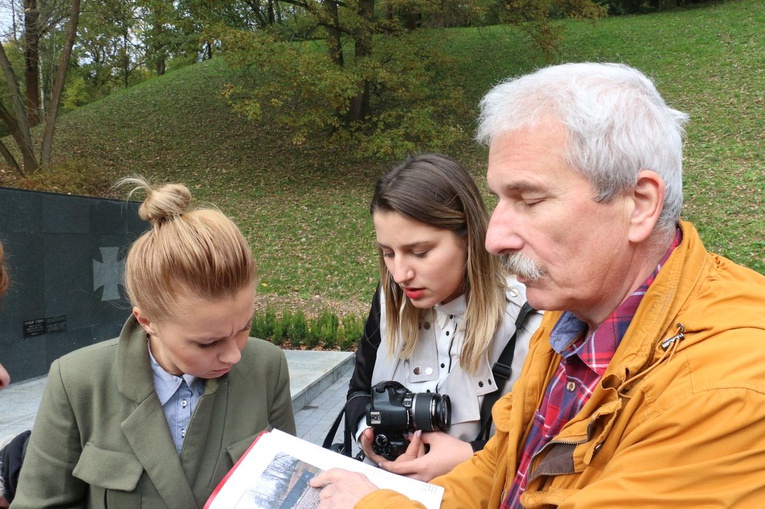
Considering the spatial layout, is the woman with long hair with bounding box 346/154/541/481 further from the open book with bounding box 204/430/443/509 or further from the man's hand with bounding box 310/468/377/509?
the man's hand with bounding box 310/468/377/509

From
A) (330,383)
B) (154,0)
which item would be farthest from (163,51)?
(330,383)

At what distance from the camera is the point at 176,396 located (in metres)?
1.90

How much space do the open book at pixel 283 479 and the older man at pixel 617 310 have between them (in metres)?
0.08

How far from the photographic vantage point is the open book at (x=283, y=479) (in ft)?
5.08

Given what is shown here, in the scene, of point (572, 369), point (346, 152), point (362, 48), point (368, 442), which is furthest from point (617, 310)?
point (346, 152)

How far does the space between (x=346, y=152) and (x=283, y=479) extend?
56.0 ft

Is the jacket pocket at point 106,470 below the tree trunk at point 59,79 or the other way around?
below

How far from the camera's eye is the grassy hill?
1215cm

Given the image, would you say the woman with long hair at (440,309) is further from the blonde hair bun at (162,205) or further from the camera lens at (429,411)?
the blonde hair bun at (162,205)

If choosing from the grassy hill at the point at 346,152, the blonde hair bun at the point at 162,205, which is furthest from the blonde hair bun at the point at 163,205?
the grassy hill at the point at 346,152

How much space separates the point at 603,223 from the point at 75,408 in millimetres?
1492

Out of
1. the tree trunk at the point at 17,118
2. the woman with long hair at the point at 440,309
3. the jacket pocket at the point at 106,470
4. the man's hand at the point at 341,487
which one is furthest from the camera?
the tree trunk at the point at 17,118

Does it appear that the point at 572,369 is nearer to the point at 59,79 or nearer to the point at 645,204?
the point at 645,204

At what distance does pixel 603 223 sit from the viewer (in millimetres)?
1363
